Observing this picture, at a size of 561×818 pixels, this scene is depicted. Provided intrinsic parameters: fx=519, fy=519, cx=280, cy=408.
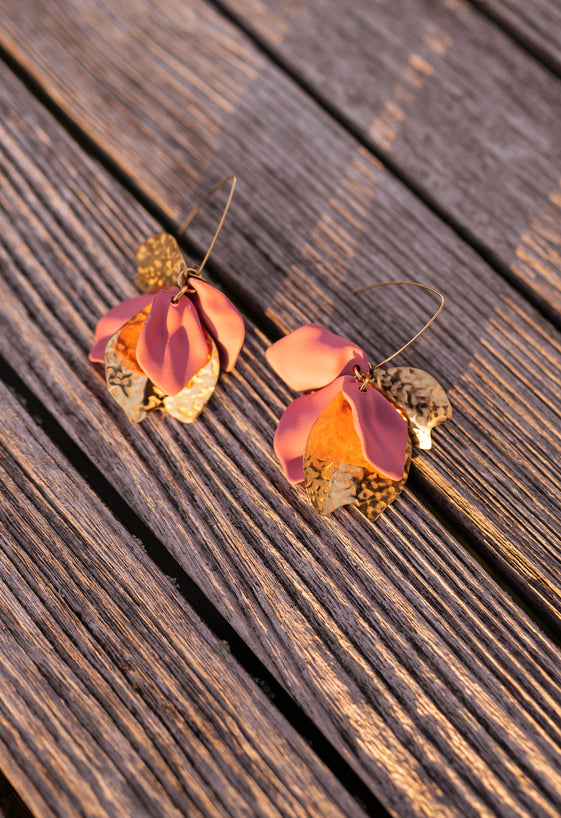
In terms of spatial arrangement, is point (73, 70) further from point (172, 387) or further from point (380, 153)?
point (172, 387)

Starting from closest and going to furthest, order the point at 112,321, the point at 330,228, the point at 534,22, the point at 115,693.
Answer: the point at 115,693
the point at 112,321
the point at 330,228
the point at 534,22

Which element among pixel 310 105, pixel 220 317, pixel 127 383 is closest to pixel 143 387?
pixel 127 383

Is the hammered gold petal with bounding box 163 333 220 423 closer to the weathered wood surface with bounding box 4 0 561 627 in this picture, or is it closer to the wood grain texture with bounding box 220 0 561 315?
the weathered wood surface with bounding box 4 0 561 627

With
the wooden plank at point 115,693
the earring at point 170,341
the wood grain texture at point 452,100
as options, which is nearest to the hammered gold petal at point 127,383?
the earring at point 170,341

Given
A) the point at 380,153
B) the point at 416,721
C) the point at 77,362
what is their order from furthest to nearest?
the point at 380,153
the point at 77,362
the point at 416,721

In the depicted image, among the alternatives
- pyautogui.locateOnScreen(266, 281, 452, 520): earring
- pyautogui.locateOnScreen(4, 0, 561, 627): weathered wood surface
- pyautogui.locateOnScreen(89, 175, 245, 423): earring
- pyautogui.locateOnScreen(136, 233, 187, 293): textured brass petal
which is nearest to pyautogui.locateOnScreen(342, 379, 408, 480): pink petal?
pyautogui.locateOnScreen(266, 281, 452, 520): earring

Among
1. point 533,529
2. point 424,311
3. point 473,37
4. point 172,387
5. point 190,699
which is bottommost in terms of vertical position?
point 190,699

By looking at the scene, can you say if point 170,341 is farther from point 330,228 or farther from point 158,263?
point 330,228

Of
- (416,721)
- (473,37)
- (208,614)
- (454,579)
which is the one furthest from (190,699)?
(473,37)
